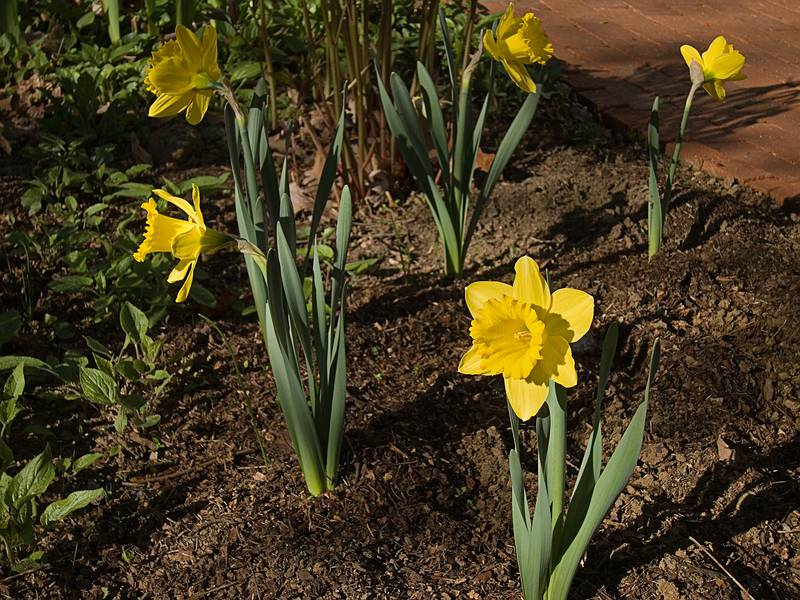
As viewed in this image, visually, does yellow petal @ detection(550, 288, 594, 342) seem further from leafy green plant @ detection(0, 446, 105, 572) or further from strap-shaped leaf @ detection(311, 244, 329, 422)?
leafy green plant @ detection(0, 446, 105, 572)

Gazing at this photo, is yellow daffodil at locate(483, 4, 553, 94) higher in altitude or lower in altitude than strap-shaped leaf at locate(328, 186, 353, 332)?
higher

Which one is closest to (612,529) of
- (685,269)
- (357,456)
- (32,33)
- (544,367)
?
(357,456)

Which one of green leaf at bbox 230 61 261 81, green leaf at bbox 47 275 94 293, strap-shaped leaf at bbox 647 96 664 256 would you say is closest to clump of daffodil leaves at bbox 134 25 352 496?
green leaf at bbox 47 275 94 293

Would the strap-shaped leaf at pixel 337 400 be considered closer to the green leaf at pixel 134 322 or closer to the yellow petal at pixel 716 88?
the green leaf at pixel 134 322

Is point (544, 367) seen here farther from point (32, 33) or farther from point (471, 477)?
point (32, 33)

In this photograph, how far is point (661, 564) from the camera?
73.9 inches

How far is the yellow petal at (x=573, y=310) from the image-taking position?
1.38m

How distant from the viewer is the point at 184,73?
185cm

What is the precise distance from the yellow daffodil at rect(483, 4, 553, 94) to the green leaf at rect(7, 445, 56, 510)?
135 centimetres

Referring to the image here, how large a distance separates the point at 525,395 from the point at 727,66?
1378 mm

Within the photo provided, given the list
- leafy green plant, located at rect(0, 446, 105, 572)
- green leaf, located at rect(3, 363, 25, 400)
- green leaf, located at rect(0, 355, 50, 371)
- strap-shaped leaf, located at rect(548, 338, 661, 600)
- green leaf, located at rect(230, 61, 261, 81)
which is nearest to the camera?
strap-shaped leaf, located at rect(548, 338, 661, 600)

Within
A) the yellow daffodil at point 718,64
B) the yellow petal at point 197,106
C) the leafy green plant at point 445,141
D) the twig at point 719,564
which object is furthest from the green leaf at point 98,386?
the yellow daffodil at point 718,64

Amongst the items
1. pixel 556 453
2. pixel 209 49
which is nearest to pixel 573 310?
pixel 556 453

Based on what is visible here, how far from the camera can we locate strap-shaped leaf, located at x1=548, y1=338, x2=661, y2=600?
4.81 ft
